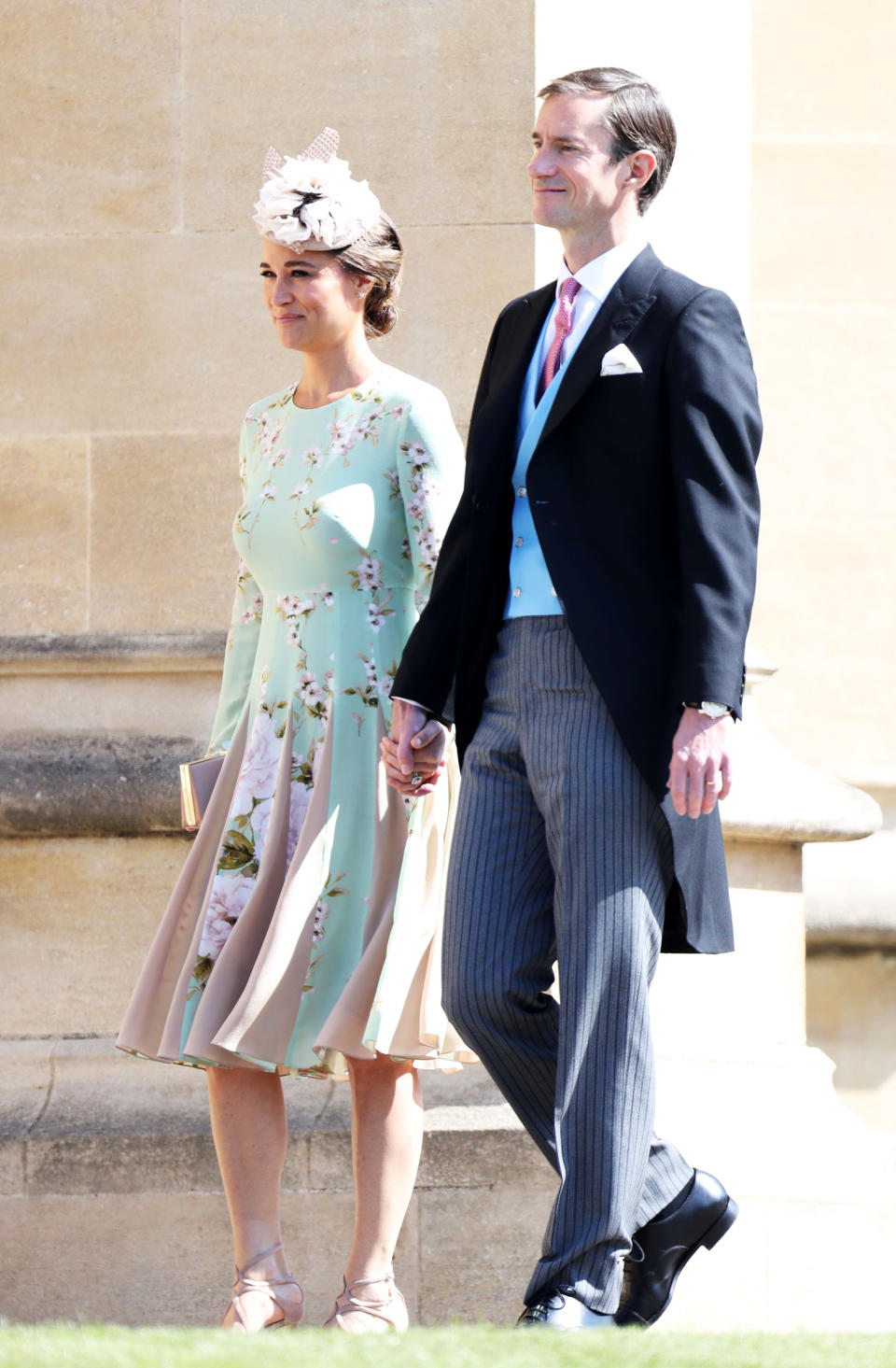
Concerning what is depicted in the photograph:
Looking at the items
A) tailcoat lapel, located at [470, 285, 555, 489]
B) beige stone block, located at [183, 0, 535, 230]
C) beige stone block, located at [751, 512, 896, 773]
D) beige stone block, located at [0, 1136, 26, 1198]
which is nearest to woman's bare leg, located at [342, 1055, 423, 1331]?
beige stone block, located at [0, 1136, 26, 1198]

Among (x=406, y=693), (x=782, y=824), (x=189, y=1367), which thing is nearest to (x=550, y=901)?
(x=406, y=693)

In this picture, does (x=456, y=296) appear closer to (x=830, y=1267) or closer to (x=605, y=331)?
(x=605, y=331)

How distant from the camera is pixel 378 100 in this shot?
4656 millimetres

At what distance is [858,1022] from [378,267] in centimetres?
300

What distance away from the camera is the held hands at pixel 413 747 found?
11.0ft

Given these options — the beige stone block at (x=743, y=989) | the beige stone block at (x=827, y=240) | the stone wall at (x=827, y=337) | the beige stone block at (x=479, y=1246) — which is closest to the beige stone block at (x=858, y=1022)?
the stone wall at (x=827, y=337)

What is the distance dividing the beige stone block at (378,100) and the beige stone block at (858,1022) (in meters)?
2.47

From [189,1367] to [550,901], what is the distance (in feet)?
4.49

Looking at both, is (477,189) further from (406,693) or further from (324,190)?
(406,693)

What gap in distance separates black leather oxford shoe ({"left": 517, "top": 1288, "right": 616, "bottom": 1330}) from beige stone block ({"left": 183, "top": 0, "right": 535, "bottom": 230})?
2544 mm

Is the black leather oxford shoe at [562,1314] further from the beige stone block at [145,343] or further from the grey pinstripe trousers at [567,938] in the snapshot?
the beige stone block at [145,343]

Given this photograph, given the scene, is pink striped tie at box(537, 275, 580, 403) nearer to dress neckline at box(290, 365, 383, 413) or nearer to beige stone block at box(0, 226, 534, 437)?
dress neckline at box(290, 365, 383, 413)

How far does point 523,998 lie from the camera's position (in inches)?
123

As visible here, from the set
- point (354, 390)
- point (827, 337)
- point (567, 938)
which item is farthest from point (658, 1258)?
point (827, 337)
